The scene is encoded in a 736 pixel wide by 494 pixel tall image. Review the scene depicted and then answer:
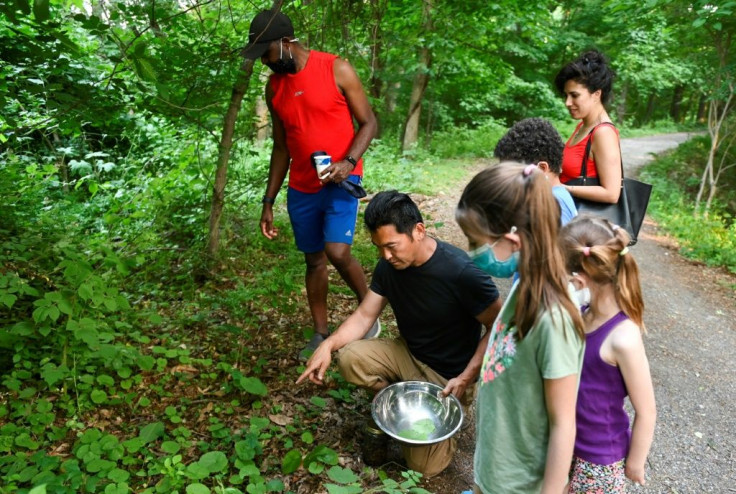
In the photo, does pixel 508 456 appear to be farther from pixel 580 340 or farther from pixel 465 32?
pixel 465 32

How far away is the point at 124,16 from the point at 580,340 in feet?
10.3

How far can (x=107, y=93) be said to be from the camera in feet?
9.98

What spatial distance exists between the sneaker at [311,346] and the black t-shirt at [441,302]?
0.83 metres

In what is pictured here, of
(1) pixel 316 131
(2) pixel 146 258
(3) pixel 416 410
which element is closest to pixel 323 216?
(1) pixel 316 131

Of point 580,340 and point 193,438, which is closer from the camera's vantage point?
point 580,340

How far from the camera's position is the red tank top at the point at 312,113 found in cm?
294

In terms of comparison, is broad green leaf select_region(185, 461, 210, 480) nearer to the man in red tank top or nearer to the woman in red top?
the man in red tank top

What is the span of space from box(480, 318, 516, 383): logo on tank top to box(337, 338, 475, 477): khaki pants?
3.05 ft

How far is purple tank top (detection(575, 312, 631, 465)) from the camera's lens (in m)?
1.56

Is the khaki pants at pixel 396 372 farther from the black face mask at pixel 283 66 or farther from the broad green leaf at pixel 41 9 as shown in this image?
the broad green leaf at pixel 41 9

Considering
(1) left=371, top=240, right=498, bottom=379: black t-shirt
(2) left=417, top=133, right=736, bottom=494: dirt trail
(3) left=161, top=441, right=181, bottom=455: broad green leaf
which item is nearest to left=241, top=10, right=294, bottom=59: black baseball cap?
(1) left=371, top=240, right=498, bottom=379: black t-shirt

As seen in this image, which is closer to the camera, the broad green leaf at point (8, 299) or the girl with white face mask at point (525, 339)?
the girl with white face mask at point (525, 339)

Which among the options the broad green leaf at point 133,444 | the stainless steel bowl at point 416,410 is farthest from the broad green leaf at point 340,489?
the broad green leaf at point 133,444

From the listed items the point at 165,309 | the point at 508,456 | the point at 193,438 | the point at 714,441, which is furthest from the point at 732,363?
the point at 165,309
